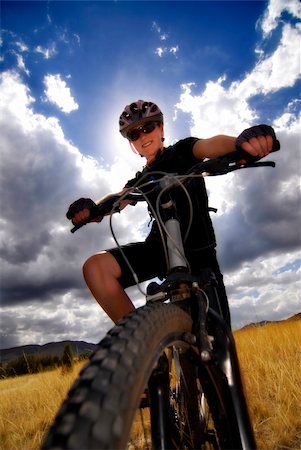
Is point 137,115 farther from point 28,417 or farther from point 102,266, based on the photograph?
point 28,417

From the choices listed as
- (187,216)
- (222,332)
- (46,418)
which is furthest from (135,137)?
(46,418)

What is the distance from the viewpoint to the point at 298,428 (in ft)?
8.06

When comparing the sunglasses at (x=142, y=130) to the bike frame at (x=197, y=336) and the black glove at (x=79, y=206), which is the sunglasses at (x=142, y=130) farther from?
the bike frame at (x=197, y=336)

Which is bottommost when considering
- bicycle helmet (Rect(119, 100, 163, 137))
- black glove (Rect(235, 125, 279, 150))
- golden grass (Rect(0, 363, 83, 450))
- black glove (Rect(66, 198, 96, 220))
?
golden grass (Rect(0, 363, 83, 450))

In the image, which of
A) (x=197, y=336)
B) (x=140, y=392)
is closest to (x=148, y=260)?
(x=197, y=336)

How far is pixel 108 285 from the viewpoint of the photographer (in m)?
1.93

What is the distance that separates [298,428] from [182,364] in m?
1.71

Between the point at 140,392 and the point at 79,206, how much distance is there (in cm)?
139

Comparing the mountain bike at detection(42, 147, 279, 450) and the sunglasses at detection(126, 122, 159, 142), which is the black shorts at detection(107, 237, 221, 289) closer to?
the mountain bike at detection(42, 147, 279, 450)

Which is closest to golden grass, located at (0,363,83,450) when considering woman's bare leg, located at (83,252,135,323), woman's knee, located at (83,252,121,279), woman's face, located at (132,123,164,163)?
woman's bare leg, located at (83,252,135,323)

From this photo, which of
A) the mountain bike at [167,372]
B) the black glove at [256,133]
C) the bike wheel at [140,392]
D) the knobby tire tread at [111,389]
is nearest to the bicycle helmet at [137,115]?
the mountain bike at [167,372]

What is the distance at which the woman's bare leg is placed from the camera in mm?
1928

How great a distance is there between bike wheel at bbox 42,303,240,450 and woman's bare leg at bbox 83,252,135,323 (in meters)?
0.53

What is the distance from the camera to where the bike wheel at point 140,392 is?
26.2 inches
